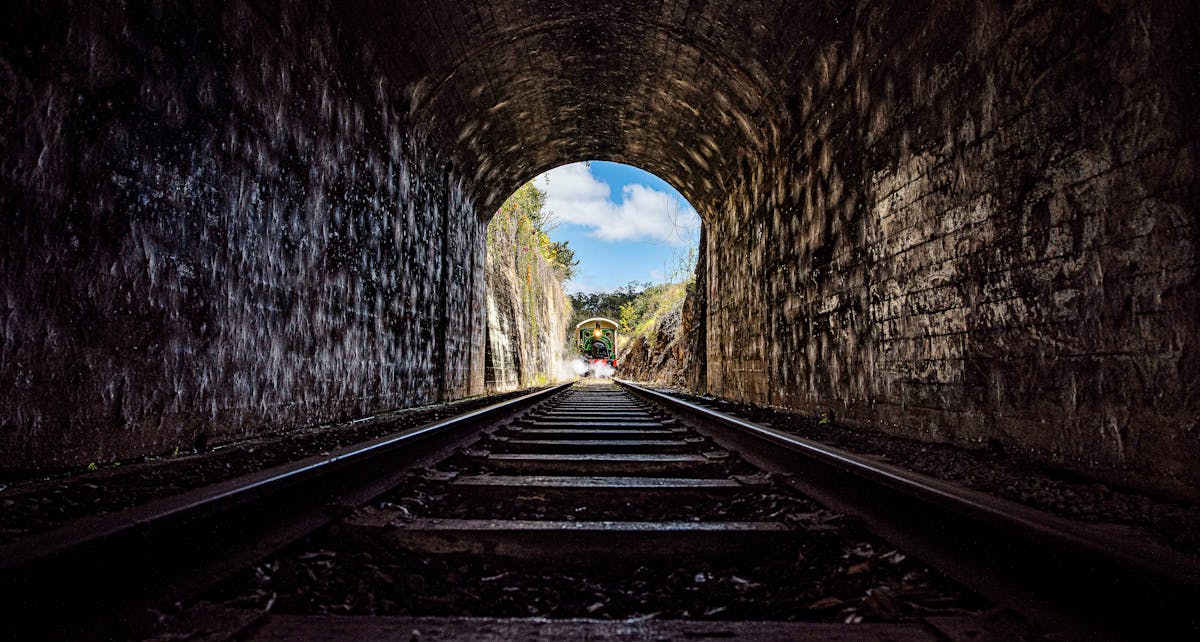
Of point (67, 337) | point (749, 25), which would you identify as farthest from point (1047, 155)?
point (67, 337)

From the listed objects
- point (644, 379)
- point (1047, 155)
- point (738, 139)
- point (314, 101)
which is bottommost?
point (644, 379)

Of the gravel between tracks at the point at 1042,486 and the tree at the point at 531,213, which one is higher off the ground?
the tree at the point at 531,213

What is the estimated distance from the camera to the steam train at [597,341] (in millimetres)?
37219

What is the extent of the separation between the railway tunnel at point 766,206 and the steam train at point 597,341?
3018 centimetres

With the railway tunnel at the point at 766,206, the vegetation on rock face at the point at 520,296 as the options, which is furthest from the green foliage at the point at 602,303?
the railway tunnel at the point at 766,206

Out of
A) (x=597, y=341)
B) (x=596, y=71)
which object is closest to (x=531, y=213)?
(x=596, y=71)

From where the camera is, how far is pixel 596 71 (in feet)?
25.3

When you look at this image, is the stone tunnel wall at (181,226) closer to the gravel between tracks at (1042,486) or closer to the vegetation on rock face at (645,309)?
the gravel between tracks at (1042,486)

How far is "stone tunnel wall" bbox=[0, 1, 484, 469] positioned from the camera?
2.40 meters

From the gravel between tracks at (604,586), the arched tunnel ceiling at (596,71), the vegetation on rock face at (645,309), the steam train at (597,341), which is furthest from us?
the steam train at (597,341)

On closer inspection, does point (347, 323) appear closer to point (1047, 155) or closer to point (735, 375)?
point (1047, 155)

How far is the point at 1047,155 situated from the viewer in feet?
8.75

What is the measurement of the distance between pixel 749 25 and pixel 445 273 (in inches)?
204

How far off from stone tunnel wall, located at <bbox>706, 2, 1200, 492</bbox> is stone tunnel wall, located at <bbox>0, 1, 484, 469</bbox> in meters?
4.39
